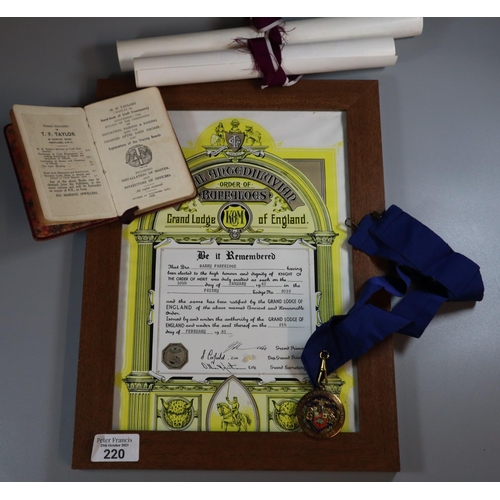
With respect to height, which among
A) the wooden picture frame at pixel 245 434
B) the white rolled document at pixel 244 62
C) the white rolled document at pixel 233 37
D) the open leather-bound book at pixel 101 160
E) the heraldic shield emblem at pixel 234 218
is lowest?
the wooden picture frame at pixel 245 434

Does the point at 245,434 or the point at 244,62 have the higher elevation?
the point at 244,62

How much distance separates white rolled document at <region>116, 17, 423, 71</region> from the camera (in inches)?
40.9

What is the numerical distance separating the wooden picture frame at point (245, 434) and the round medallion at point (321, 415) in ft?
0.05

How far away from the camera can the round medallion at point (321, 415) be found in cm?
89

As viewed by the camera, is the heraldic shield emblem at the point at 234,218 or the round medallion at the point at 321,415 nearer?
the round medallion at the point at 321,415

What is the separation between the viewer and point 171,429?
907mm

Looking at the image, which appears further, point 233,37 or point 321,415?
point 233,37

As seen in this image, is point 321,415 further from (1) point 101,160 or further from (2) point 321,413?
(1) point 101,160

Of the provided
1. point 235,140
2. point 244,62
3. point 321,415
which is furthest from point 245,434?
point 244,62

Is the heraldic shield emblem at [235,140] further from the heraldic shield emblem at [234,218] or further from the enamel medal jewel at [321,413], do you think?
the enamel medal jewel at [321,413]

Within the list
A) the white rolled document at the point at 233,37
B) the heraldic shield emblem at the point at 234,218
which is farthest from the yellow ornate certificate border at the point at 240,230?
the white rolled document at the point at 233,37

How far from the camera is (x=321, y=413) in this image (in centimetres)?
89

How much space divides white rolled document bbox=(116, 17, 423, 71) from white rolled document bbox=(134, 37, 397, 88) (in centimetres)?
2
